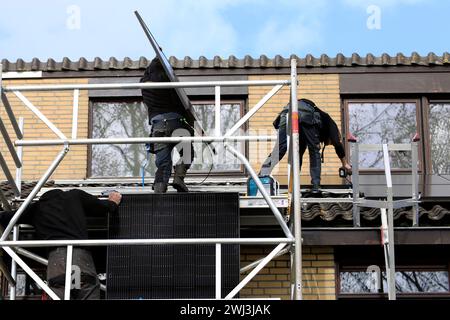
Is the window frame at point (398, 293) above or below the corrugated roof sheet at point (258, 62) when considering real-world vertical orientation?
below

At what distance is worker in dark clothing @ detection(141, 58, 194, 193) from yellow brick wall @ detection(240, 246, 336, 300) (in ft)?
5.02

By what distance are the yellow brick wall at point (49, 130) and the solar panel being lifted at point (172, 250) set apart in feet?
13.6

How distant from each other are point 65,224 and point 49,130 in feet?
15.7

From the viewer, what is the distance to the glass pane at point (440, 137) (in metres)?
13.6

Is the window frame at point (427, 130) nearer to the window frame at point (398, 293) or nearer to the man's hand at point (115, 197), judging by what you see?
the window frame at point (398, 293)

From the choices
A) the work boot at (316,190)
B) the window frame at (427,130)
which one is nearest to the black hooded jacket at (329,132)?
the work boot at (316,190)

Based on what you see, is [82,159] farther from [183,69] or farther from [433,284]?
[433,284]

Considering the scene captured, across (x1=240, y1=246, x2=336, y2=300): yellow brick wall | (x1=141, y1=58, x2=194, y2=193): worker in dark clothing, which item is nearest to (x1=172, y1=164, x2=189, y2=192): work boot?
(x1=141, y1=58, x2=194, y2=193): worker in dark clothing

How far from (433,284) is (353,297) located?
1.00 m

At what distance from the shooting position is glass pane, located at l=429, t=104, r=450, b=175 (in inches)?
537

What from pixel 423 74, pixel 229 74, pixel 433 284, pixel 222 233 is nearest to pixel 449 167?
pixel 423 74

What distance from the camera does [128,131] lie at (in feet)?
46.6

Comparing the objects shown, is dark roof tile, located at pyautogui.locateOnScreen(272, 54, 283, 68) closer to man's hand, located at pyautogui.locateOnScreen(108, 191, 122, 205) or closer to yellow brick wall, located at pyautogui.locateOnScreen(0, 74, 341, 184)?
yellow brick wall, located at pyautogui.locateOnScreen(0, 74, 341, 184)

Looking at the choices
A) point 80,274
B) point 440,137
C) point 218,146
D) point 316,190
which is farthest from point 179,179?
point 440,137
